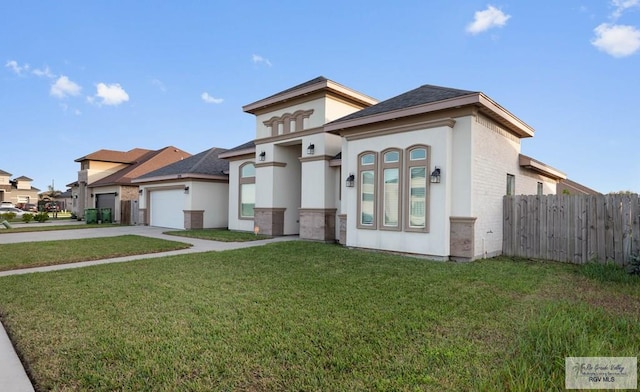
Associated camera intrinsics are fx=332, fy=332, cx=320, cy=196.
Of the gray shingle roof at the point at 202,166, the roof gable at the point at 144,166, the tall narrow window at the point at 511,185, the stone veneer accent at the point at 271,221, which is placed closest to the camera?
the tall narrow window at the point at 511,185

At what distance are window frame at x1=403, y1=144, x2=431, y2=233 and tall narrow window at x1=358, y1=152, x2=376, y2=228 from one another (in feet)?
3.45

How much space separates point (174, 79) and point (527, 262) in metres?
16.4

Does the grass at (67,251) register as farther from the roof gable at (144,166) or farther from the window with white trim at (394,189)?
the roof gable at (144,166)

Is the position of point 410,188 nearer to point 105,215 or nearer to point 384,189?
point 384,189

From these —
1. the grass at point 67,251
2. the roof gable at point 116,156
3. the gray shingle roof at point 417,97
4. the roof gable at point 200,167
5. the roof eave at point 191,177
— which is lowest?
the grass at point 67,251

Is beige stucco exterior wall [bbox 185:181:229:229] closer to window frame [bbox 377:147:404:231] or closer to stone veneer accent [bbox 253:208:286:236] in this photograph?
stone veneer accent [bbox 253:208:286:236]

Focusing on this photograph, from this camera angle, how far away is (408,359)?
3.11m

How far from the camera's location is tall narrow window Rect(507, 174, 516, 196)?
10.6 metres

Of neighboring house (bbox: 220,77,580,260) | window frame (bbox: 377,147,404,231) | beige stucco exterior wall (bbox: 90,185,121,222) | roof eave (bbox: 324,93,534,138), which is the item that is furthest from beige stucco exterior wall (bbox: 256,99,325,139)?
beige stucco exterior wall (bbox: 90,185,121,222)

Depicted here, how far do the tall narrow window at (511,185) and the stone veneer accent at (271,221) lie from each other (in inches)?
342

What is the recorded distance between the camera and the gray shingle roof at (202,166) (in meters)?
18.2

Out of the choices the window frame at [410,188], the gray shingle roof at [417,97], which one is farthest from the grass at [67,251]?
the gray shingle roof at [417,97]

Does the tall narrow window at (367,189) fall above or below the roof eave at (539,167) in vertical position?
below

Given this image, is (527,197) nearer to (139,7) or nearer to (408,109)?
(408,109)
